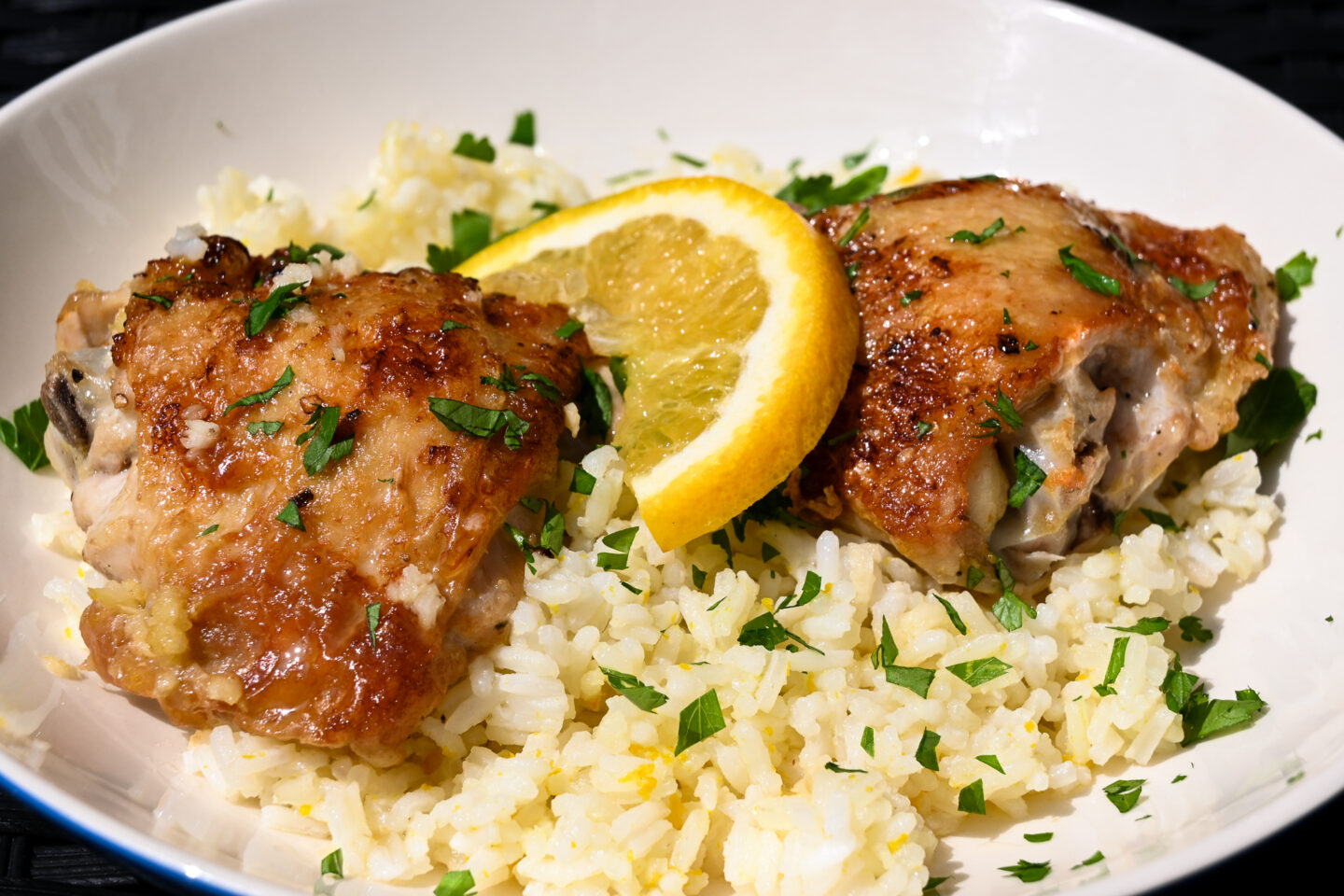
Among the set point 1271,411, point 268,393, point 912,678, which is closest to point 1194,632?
point 1271,411

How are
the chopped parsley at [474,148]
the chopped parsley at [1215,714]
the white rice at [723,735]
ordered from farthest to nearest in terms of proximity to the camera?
the chopped parsley at [474,148] → the chopped parsley at [1215,714] → the white rice at [723,735]

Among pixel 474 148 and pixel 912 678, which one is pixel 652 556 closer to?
pixel 912 678

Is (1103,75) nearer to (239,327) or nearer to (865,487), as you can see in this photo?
(865,487)

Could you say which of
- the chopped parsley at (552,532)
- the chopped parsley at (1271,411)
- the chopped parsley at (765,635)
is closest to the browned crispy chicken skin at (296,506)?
the chopped parsley at (552,532)

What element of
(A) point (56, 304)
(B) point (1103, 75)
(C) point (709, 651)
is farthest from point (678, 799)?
(B) point (1103, 75)

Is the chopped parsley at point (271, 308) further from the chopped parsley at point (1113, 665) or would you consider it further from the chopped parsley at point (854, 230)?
the chopped parsley at point (1113, 665)

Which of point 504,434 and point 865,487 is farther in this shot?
point 865,487
